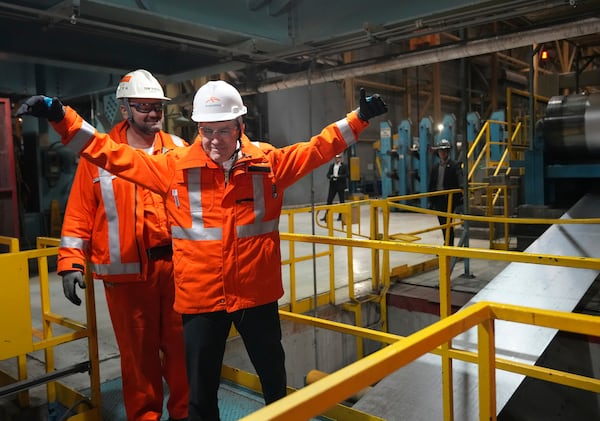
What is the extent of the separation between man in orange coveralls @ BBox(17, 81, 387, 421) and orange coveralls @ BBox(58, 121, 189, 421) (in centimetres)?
44

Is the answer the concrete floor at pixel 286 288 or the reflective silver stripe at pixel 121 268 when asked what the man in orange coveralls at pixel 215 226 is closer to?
the reflective silver stripe at pixel 121 268

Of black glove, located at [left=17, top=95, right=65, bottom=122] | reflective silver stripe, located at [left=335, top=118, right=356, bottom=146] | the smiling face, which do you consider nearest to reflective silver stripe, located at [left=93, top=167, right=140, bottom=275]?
black glove, located at [left=17, top=95, right=65, bottom=122]

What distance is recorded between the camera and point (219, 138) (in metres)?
2.29

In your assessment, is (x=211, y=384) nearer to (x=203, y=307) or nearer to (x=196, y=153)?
(x=203, y=307)

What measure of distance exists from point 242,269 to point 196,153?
594mm

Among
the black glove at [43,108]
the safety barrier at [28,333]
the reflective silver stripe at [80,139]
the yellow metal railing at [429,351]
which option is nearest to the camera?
the yellow metal railing at [429,351]

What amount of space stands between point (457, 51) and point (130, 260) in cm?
393

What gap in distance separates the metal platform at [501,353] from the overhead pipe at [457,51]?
2.10 meters

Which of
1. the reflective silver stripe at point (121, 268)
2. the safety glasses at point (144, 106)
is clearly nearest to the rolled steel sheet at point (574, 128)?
the safety glasses at point (144, 106)

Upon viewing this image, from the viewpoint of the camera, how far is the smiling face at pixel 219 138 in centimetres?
230

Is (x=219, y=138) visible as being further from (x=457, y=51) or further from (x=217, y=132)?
(x=457, y=51)

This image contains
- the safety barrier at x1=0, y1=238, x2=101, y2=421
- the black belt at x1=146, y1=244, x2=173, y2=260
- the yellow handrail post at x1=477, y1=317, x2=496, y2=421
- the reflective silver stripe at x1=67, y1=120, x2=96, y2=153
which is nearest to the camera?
the yellow handrail post at x1=477, y1=317, x2=496, y2=421

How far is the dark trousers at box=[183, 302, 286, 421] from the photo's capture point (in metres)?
2.30

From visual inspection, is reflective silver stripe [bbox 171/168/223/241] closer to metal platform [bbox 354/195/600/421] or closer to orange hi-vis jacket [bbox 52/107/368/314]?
orange hi-vis jacket [bbox 52/107/368/314]
